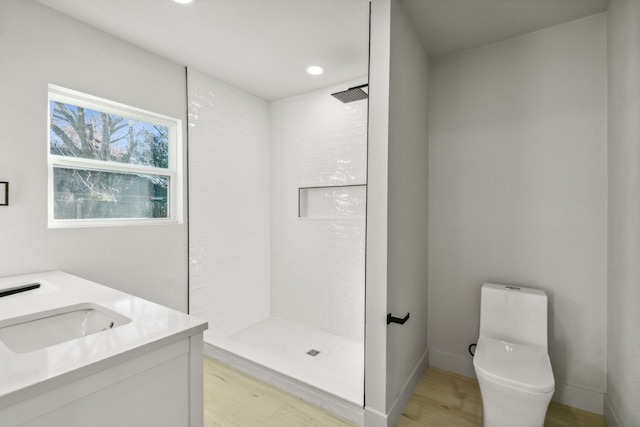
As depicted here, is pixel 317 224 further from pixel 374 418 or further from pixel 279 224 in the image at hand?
pixel 374 418

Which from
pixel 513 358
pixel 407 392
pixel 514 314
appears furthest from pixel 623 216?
pixel 407 392

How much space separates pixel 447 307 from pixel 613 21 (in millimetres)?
2086

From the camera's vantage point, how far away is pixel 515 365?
168 centimetres

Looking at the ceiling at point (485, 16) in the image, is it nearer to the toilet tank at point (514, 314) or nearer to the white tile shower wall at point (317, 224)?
the white tile shower wall at point (317, 224)

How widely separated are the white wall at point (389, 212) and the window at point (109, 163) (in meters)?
1.78

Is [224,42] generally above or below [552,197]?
above

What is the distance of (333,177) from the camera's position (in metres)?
3.12

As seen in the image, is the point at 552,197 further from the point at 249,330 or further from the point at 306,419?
the point at 249,330

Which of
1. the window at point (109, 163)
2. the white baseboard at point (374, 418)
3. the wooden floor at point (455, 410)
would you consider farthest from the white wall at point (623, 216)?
the window at point (109, 163)

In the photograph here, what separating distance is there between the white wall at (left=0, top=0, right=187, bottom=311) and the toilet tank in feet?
8.03

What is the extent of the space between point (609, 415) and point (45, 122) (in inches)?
150

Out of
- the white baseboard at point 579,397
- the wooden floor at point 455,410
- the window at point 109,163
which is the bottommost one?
the wooden floor at point 455,410

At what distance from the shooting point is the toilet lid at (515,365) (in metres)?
1.52

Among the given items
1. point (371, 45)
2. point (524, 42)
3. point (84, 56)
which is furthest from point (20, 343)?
point (524, 42)
